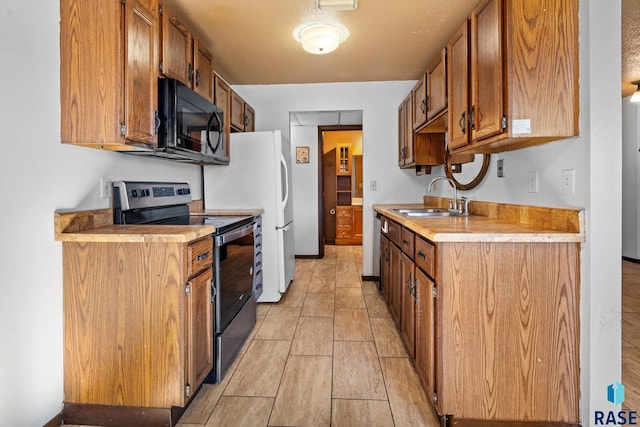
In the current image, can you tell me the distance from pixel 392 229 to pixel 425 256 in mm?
912

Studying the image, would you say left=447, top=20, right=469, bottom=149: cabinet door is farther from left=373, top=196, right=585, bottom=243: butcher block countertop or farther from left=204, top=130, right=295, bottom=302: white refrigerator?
left=204, top=130, right=295, bottom=302: white refrigerator


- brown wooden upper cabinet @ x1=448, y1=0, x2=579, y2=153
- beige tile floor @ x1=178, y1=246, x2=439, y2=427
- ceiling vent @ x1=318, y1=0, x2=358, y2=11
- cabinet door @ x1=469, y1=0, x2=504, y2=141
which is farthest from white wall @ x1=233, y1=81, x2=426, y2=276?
brown wooden upper cabinet @ x1=448, y1=0, x2=579, y2=153

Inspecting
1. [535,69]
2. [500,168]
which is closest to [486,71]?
[535,69]

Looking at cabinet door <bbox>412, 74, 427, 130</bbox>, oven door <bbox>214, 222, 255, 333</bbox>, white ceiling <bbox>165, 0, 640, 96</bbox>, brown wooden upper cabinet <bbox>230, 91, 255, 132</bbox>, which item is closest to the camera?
oven door <bbox>214, 222, 255, 333</bbox>

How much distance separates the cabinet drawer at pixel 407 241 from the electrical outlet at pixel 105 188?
1718 mm

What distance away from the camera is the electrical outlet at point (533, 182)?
5.71 ft

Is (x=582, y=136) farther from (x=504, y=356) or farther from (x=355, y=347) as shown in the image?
(x=355, y=347)

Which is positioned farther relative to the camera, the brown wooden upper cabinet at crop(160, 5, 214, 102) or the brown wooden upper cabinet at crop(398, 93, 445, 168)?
the brown wooden upper cabinet at crop(398, 93, 445, 168)

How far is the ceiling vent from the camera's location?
6.85ft

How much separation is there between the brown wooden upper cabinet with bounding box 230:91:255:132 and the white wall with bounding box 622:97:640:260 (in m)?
5.04

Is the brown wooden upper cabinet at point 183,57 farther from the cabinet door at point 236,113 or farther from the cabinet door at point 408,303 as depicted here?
the cabinet door at point 408,303

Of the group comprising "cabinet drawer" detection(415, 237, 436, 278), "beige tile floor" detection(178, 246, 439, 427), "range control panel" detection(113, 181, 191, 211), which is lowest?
"beige tile floor" detection(178, 246, 439, 427)

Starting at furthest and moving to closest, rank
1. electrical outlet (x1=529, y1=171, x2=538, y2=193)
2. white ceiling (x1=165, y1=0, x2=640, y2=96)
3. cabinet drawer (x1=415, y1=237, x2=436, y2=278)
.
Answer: white ceiling (x1=165, y1=0, x2=640, y2=96) < electrical outlet (x1=529, y1=171, x2=538, y2=193) < cabinet drawer (x1=415, y1=237, x2=436, y2=278)

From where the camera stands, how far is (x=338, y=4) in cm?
211
